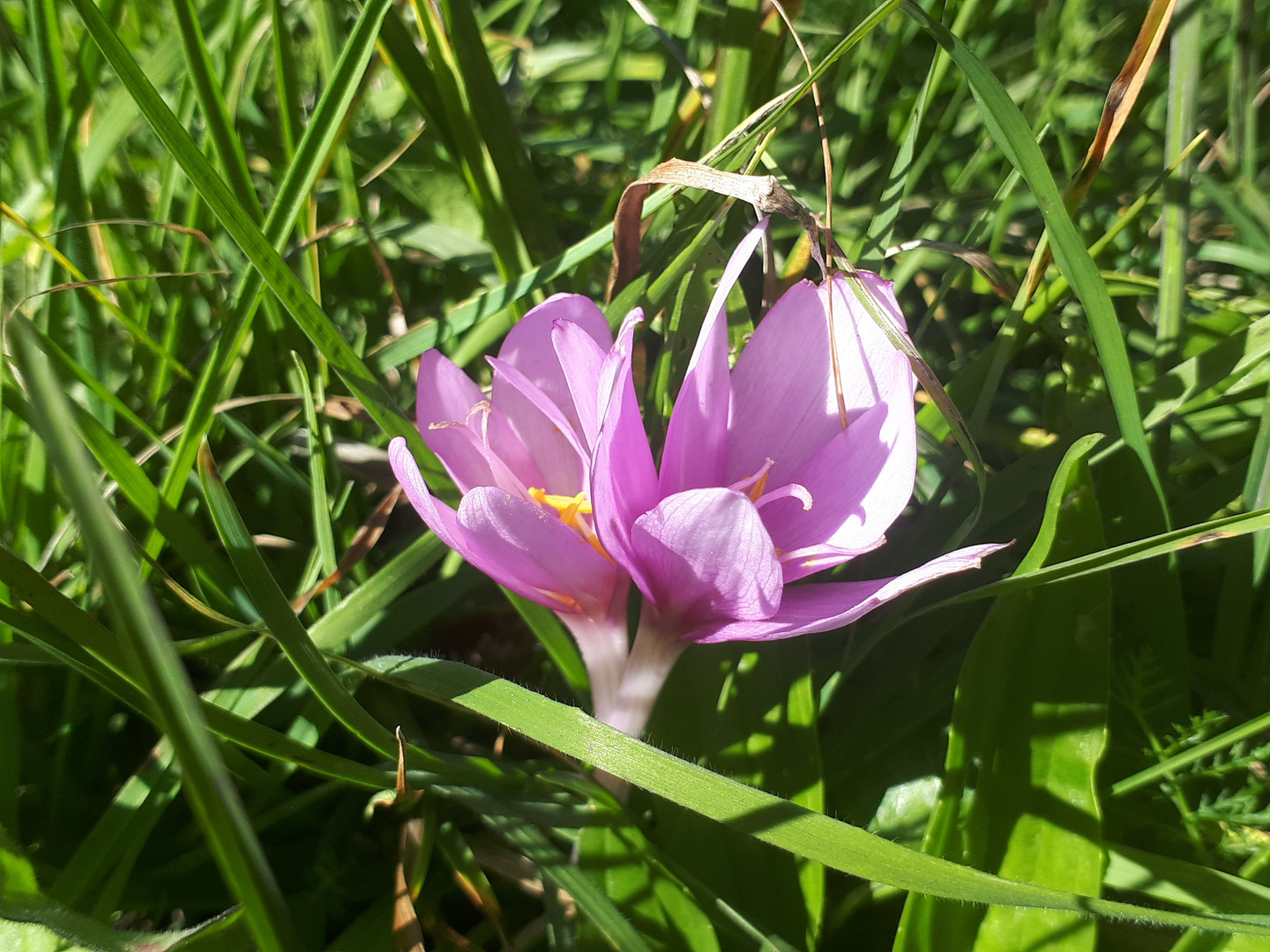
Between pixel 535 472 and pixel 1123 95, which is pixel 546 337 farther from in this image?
pixel 1123 95

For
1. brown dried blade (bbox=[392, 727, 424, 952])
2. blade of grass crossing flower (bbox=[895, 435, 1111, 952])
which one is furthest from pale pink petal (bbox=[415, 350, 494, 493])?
blade of grass crossing flower (bbox=[895, 435, 1111, 952])

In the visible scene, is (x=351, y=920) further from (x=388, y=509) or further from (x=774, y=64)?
(x=774, y=64)

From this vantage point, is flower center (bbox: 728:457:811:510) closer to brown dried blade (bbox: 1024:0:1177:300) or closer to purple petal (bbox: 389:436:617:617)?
purple petal (bbox: 389:436:617:617)

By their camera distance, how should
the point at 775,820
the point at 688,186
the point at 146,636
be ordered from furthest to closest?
the point at 688,186 → the point at 775,820 → the point at 146,636

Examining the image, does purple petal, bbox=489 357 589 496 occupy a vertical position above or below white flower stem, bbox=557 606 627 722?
above

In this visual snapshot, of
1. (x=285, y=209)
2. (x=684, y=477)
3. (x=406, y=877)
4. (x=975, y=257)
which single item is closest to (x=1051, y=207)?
(x=975, y=257)

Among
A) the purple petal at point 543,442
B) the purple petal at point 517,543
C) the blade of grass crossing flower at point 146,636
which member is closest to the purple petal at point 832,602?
the purple petal at point 517,543
